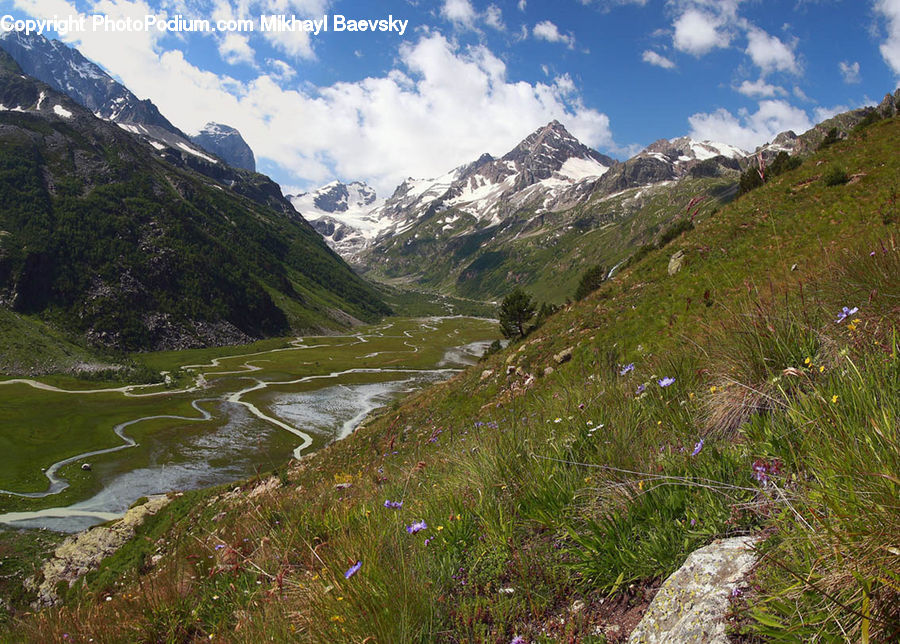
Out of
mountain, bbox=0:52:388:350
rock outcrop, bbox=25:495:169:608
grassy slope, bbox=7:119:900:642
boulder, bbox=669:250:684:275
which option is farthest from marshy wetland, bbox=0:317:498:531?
mountain, bbox=0:52:388:350

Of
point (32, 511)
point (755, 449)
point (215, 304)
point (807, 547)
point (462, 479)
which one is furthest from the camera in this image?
point (215, 304)

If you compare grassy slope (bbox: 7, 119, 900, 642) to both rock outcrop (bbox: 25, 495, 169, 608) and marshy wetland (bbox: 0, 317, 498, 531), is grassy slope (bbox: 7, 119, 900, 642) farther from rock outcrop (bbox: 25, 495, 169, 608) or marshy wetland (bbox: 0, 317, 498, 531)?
rock outcrop (bbox: 25, 495, 169, 608)

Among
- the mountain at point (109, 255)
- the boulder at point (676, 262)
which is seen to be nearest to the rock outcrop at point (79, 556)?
the boulder at point (676, 262)

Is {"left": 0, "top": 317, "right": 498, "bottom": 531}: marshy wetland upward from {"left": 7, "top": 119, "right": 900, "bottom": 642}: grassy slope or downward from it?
downward

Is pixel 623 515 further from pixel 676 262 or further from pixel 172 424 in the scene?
pixel 172 424

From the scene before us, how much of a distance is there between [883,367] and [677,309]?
17.1 metres

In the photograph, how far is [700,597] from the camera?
2082 millimetres

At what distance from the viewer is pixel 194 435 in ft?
194

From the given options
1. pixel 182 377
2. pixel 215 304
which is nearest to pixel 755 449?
pixel 182 377

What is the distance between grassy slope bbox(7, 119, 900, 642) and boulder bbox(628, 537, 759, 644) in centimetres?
12

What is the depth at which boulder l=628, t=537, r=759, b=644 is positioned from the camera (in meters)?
1.99

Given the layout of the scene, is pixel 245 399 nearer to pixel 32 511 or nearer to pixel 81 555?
pixel 32 511

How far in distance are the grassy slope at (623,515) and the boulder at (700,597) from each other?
0.12 meters

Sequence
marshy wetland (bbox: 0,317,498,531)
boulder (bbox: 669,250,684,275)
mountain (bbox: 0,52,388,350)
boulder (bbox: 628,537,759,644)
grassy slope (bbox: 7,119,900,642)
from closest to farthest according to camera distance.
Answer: grassy slope (bbox: 7,119,900,642) < boulder (bbox: 628,537,759,644) < boulder (bbox: 669,250,684,275) < marshy wetland (bbox: 0,317,498,531) < mountain (bbox: 0,52,388,350)
